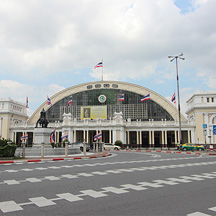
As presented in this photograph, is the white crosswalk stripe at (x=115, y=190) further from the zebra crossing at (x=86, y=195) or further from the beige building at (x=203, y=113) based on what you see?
the beige building at (x=203, y=113)

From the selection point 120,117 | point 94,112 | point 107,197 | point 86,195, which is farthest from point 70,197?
point 94,112

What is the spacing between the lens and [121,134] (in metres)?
64.1

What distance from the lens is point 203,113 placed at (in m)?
64.1

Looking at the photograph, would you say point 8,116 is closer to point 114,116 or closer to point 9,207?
point 114,116

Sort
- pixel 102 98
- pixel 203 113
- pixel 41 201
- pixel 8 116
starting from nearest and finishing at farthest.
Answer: pixel 41 201 → pixel 203 113 → pixel 8 116 → pixel 102 98

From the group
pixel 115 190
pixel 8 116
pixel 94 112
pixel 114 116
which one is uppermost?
pixel 94 112

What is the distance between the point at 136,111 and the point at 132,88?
8966mm

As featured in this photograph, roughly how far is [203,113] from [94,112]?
33839mm

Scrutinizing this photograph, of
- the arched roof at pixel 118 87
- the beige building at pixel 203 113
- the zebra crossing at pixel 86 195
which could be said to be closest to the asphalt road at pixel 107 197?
the zebra crossing at pixel 86 195

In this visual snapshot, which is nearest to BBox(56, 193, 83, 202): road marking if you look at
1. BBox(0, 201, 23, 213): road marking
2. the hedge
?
BBox(0, 201, 23, 213): road marking

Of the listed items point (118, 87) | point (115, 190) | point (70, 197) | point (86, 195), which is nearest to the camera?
point (70, 197)

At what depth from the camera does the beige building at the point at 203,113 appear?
62750 mm

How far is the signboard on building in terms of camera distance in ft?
249

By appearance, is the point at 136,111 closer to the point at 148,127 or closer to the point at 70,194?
the point at 148,127
